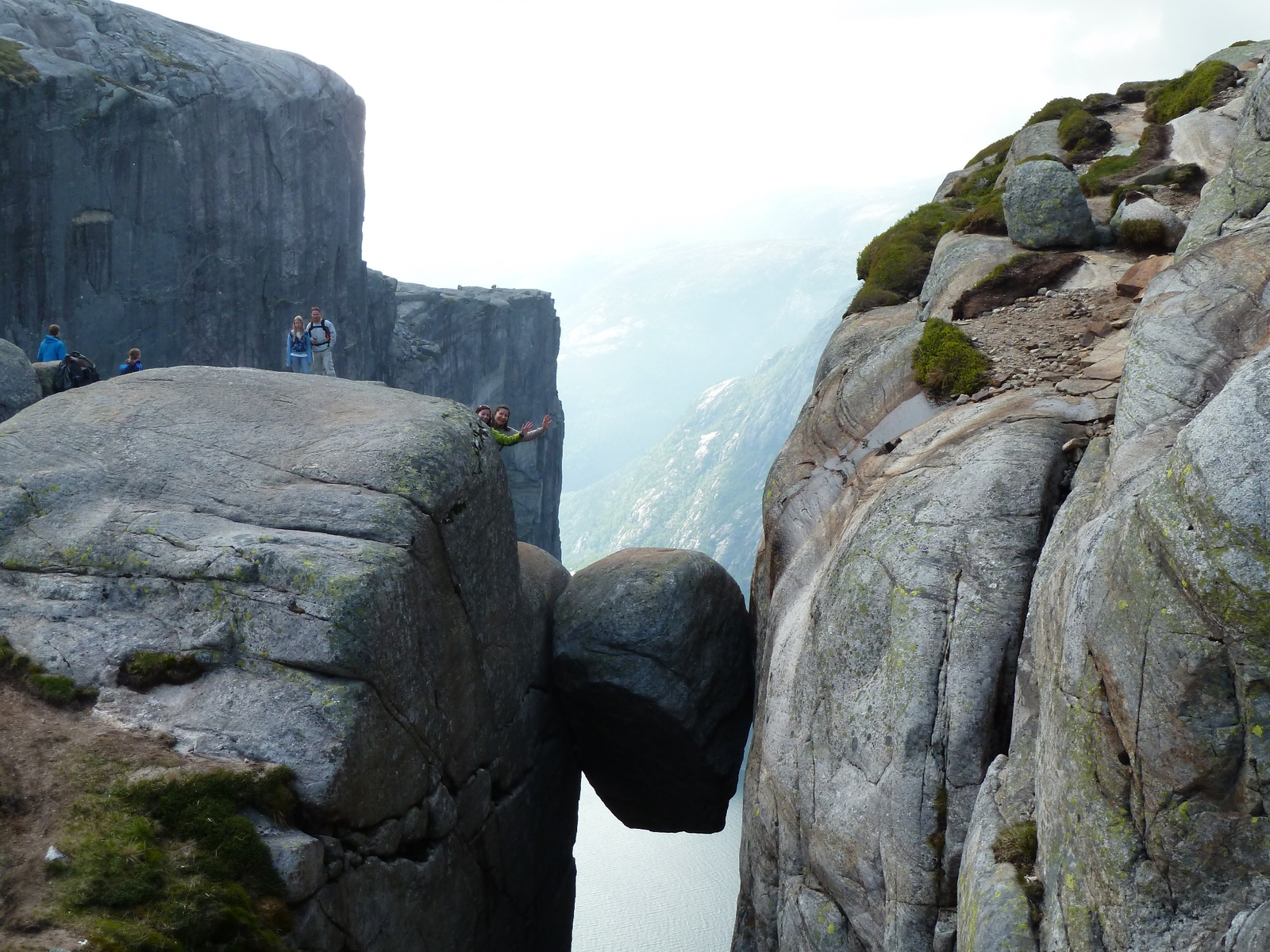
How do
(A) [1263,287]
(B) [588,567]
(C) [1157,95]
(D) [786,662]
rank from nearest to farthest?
(A) [1263,287]
(D) [786,662]
(B) [588,567]
(C) [1157,95]

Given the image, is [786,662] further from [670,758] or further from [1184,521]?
[1184,521]

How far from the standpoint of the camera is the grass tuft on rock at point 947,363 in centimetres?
1927

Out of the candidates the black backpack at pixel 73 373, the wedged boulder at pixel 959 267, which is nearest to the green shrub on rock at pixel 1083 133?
the wedged boulder at pixel 959 267

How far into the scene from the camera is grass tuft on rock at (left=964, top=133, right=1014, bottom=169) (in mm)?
41625

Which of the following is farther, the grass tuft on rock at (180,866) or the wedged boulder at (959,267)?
the wedged boulder at (959,267)

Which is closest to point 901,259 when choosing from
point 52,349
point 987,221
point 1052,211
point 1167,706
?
point 987,221

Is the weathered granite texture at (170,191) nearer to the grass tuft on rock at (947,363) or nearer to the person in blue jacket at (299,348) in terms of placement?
the person in blue jacket at (299,348)

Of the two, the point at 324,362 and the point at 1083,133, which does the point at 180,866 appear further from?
the point at 1083,133

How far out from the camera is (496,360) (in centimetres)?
11456

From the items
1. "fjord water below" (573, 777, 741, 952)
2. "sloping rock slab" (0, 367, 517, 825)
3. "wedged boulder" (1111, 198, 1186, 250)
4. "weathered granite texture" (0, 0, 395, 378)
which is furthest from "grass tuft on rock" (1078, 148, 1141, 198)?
"weathered granite texture" (0, 0, 395, 378)

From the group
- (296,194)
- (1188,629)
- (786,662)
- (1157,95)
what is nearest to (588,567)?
(786,662)

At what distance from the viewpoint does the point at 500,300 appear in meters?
113

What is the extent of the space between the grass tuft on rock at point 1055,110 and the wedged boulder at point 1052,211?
1597cm

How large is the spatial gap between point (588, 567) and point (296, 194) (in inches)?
2688
